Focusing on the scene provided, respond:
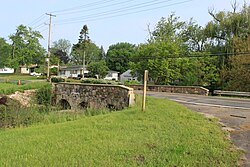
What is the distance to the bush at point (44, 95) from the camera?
2109 cm

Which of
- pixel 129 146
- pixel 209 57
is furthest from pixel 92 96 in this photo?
pixel 209 57

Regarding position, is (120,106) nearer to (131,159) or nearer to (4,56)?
(131,159)

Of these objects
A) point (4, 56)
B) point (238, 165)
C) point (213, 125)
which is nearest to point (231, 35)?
point (213, 125)

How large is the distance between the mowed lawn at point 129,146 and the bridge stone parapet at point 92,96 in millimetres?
6309

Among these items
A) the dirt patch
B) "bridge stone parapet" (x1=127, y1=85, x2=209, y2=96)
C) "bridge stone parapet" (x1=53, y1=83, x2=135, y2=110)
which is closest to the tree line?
"bridge stone parapet" (x1=127, y1=85, x2=209, y2=96)

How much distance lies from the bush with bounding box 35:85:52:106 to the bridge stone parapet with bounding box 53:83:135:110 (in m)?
0.52

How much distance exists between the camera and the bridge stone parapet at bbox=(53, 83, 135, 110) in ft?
44.6

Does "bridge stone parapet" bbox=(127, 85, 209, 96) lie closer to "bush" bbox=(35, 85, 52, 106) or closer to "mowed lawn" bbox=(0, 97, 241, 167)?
"bush" bbox=(35, 85, 52, 106)

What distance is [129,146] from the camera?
5.02 meters

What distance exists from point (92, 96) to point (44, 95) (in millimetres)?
6394

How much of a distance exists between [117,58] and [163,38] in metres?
30.4

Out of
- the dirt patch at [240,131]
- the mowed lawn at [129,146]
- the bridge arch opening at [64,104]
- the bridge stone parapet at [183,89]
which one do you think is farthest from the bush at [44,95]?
the dirt patch at [240,131]

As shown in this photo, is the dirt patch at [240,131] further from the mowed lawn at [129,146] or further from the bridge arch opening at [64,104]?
the bridge arch opening at [64,104]

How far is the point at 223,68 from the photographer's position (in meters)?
27.9
